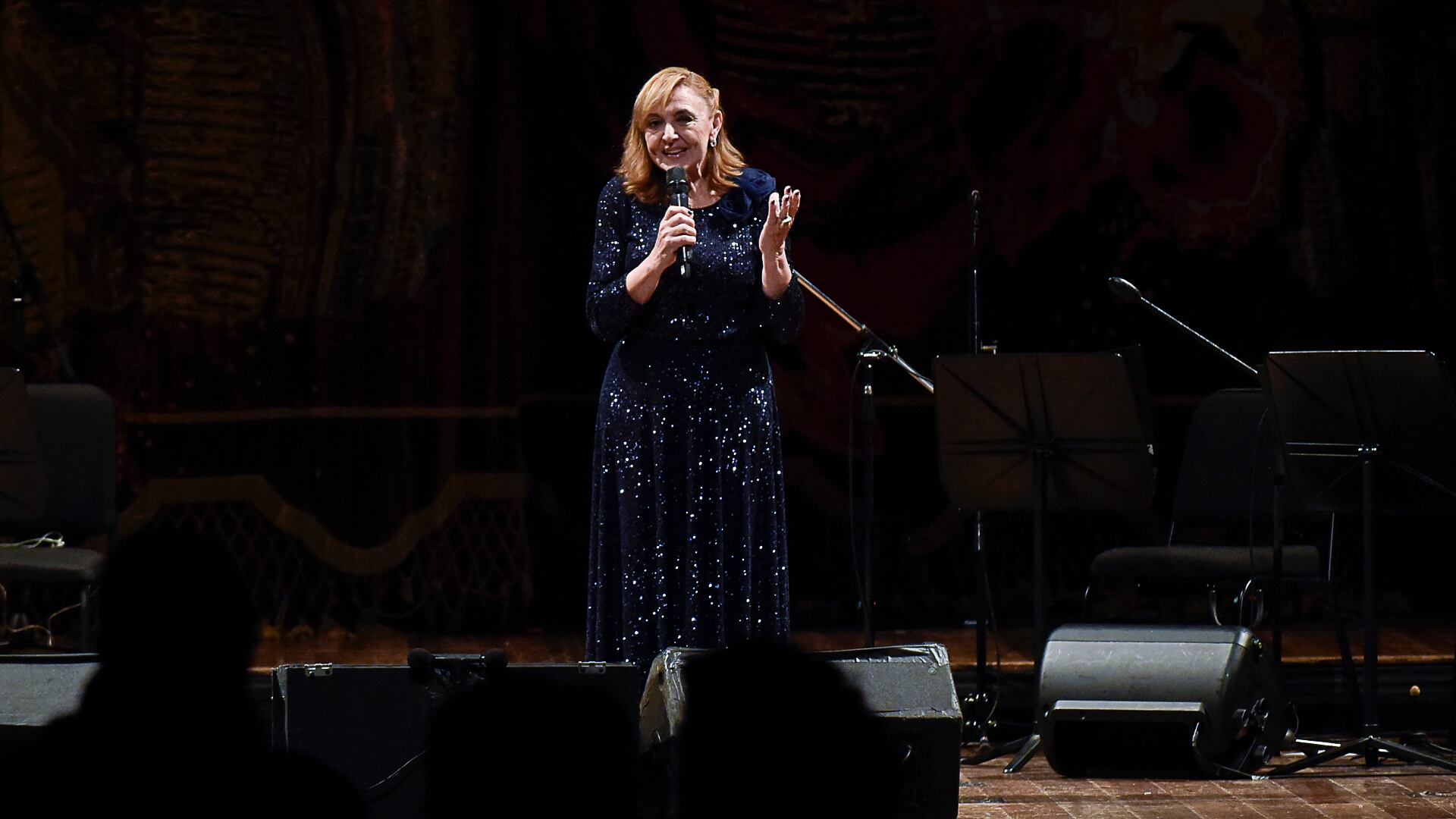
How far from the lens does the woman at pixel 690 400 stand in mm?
4004

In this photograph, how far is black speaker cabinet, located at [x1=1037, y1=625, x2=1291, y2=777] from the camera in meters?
4.42

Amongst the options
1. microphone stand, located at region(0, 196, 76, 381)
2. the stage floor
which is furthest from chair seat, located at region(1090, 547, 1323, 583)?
microphone stand, located at region(0, 196, 76, 381)

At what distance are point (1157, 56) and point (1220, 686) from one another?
10.2 ft

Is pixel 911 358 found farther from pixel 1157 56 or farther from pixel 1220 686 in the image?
pixel 1220 686

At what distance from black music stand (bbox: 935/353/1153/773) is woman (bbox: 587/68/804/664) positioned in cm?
81

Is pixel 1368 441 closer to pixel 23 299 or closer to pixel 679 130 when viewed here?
pixel 679 130

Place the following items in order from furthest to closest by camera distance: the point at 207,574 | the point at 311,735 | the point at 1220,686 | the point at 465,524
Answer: the point at 465,524 → the point at 1220,686 → the point at 311,735 → the point at 207,574

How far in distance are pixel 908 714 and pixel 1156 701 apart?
129 centimetres

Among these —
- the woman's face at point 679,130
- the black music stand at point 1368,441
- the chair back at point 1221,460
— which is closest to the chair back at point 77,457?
the woman's face at point 679,130

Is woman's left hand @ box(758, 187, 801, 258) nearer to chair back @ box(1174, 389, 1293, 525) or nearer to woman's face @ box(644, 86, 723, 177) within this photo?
woman's face @ box(644, 86, 723, 177)

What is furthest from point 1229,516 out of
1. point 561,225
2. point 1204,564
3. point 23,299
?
point 23,299

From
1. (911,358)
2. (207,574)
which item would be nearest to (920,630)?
(911,358)

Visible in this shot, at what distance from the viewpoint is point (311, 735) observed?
3.19 metres

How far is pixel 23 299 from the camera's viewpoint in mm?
5910
